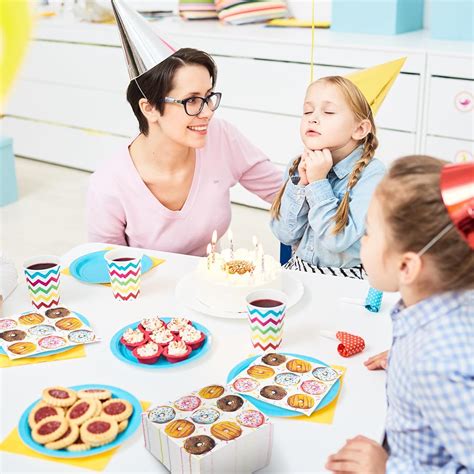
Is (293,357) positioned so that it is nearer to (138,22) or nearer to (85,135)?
(138,22)

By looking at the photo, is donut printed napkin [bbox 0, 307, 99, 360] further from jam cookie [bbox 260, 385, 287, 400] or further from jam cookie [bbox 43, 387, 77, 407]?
jam cookie [bbox 260, 385, 287, 400]

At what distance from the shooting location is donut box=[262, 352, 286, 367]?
1345mm

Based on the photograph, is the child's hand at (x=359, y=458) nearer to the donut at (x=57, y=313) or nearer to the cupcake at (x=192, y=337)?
the cupcake at (x=192, y=337)

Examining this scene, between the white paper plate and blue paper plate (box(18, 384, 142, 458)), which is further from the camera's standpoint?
the white paper plate

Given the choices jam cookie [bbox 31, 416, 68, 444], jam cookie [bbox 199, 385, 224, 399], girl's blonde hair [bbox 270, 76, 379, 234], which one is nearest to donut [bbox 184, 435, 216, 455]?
jam cookie [bbox 199, 385, 224, 399]

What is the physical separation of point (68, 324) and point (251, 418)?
55 cm

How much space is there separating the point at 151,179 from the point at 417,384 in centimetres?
123

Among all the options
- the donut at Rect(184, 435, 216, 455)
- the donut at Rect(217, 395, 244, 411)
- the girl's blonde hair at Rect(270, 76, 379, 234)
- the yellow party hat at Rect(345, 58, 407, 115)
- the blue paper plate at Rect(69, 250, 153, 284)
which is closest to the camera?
the donut at Rect(184, 435, 216, 455)

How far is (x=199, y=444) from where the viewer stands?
1.06 metres

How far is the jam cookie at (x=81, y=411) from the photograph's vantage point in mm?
1169

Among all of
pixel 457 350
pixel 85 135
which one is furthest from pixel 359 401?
pixel 85 135

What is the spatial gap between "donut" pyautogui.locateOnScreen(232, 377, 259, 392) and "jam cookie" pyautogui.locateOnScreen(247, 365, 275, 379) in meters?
0.02

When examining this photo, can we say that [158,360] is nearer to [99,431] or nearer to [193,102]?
[99,431]

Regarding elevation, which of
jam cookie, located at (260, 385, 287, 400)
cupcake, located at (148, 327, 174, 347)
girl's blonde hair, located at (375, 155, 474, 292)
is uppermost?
girl's blonde hair, located at (375, 155, 474, 292)
